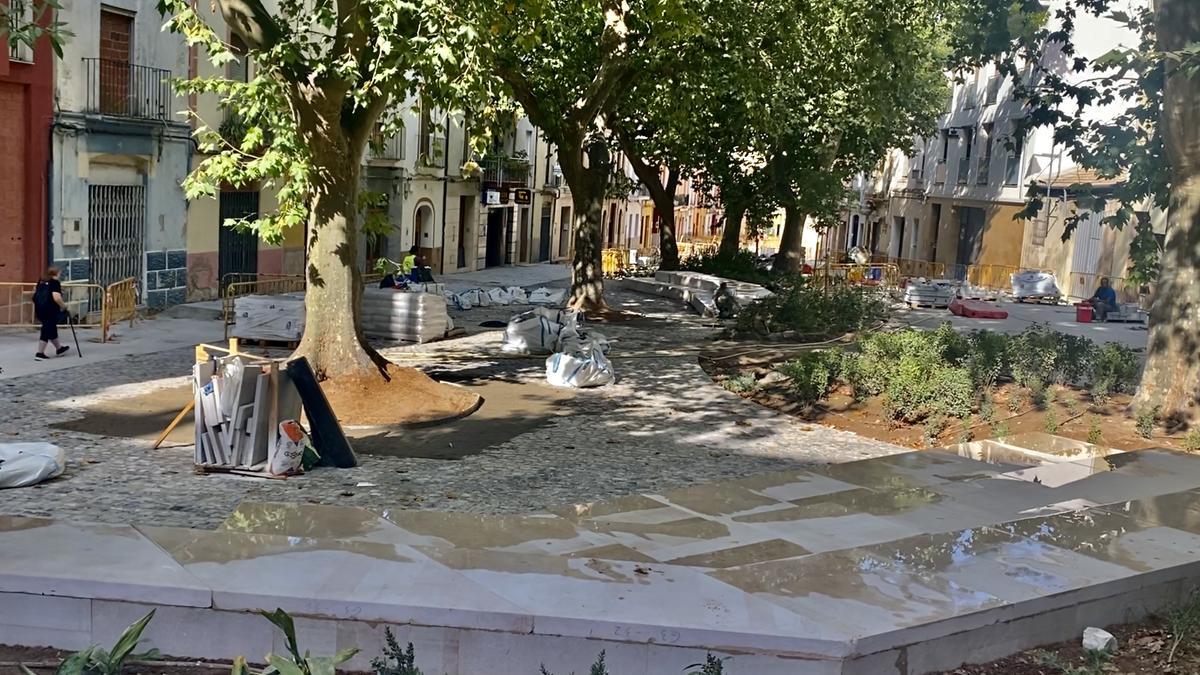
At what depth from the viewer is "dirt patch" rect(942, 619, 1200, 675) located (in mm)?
5555

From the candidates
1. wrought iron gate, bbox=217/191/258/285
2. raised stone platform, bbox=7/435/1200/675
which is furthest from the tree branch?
wrought iron gate, bbox=217/191/258/285

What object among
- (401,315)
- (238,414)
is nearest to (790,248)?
(401,315)

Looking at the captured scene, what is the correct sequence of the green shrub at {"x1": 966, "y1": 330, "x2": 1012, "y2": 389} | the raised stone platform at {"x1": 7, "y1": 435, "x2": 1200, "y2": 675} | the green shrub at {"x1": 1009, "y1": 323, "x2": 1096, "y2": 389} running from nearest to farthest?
the raised stone platform at {"x1": 7, "y1": 435, "x2": 1200, "y2": 675} → the green shrub at {"x1": 966, "y1": 330, "x2": 1012, "y2": 389} → the green shrub at {"x1": 1009, "y1": 323, "x2": 1096, "y2": 389}

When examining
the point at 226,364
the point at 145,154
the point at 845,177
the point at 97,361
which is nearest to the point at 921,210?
the point at 845,177

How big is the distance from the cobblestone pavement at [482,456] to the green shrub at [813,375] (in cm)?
49

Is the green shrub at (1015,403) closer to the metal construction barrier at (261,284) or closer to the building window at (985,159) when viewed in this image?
the metal construction barrier at (261,284)

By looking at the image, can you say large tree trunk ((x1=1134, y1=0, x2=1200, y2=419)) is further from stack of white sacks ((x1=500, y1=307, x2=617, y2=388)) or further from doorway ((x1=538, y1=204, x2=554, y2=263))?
doorway ((x1=538, y1=204, x2=554, y2=263))

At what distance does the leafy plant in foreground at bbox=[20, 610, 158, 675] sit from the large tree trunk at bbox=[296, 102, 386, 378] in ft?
25.3

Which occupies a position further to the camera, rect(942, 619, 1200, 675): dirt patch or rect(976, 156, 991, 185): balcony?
rect(976, 156, 991, 185): balcony

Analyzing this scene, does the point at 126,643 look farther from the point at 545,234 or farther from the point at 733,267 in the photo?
the point at 545,234

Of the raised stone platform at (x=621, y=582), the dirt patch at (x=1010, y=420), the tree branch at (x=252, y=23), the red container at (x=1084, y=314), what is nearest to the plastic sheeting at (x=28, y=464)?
the raised stone platform at (x=621, y=582)

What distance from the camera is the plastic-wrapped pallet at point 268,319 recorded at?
16.9 meters

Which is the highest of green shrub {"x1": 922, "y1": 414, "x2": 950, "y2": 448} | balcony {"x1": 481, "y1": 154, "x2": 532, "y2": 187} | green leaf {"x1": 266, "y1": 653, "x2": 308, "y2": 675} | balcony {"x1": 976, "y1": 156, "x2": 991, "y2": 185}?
balcony {"x1": 976, "y1": 156, "x2": 991, "y2": 185}

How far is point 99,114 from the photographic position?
61.8ft
